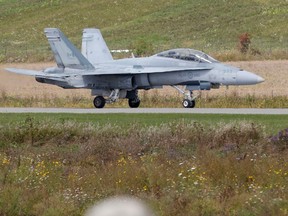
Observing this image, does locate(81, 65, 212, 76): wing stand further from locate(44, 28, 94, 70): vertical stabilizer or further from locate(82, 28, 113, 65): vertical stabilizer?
locate(82, 28, 113, 65): vertical stabilizer

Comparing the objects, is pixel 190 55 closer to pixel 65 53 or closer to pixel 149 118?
pixel 65 53

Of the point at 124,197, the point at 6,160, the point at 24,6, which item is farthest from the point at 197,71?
the point at 24,6

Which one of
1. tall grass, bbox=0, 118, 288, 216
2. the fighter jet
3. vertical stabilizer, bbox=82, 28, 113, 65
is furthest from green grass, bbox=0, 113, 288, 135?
vertical stabilizer, bbox=82, 28, 113, 65

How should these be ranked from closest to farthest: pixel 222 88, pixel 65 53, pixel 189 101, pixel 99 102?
pixel 189 101 → pixel 99 102 → pixel 65 53 → pixel 222 88

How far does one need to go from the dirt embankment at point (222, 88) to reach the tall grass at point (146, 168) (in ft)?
52.3

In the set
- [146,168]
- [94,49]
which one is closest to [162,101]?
[94,49]

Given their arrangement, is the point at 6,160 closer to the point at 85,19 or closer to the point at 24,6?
the point at 85,19

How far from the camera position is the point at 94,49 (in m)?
37.2

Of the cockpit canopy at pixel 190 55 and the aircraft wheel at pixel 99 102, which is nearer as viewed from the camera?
the cockpit canopy at pixel 190 55

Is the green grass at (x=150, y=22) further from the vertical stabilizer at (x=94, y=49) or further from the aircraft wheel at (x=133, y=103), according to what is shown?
the aircraft wheel at (x=133, y=103)

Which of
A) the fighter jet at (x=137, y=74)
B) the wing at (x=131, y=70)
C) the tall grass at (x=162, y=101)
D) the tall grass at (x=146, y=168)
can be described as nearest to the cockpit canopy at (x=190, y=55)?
the fighter jet at (x=137, y=74)

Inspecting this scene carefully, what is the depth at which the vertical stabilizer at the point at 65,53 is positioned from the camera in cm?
3547

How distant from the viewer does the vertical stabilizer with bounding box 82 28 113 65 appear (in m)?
37.1

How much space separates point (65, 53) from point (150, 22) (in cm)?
5064
